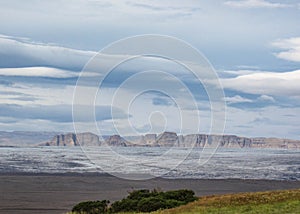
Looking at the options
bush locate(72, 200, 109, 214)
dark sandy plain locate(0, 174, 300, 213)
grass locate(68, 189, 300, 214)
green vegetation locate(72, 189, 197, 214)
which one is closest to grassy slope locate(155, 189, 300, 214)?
grass locate(68, 189, 300, 214)

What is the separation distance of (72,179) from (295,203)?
56292 millimetres

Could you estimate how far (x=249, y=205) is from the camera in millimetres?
35219

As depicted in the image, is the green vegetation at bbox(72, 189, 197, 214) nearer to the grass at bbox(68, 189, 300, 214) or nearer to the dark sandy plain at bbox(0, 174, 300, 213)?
the grass at bbox(68, 189, 300, 214)

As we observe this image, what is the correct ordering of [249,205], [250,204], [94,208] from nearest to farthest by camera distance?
[249,205], [250,204], [94,208]

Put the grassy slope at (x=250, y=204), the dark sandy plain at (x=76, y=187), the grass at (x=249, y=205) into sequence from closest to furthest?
the grass at (x=249, y=205), the grassy slope at (x=250, y=204), the dark sandy plain at (x=76, y=187)

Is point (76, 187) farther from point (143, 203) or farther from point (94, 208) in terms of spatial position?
point (143, 203)

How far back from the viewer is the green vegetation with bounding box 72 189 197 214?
39.0 m

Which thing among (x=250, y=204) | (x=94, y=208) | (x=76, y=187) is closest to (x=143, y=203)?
(x=94, y=208)

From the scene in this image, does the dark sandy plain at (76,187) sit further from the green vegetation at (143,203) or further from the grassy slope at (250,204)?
the grassy slope at (250,204)

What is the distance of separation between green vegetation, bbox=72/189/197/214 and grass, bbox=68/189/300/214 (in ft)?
6.21

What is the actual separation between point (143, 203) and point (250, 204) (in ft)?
24.3

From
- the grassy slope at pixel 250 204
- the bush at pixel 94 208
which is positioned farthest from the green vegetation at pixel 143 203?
the grassy slope at pixel 250 204

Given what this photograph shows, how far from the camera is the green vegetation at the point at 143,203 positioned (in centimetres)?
3903

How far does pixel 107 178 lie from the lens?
92.9 meters
